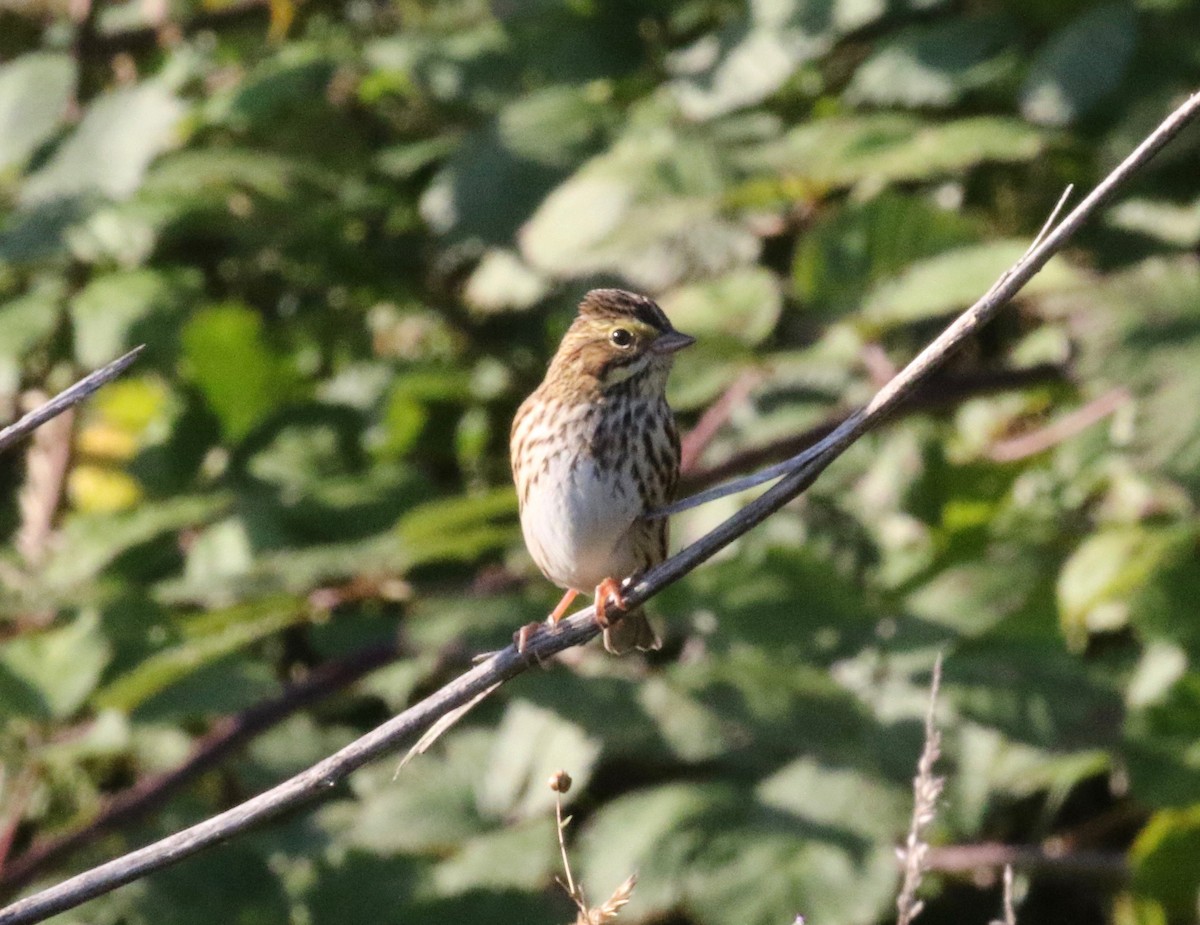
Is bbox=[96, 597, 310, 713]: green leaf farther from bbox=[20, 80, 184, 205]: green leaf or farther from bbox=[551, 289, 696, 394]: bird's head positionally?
bbox=[20, 80, 184, 205]: green leaf

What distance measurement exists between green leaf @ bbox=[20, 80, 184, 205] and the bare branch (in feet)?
9.37

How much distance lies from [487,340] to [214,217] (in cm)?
130

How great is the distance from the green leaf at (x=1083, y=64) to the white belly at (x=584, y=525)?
162 cm

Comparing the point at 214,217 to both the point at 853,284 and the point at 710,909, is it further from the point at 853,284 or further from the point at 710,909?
the point at 710,909

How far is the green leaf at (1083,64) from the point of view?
4.47 meters

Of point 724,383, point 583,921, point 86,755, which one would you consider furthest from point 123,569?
point 583,921

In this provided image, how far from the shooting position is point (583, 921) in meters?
2.21

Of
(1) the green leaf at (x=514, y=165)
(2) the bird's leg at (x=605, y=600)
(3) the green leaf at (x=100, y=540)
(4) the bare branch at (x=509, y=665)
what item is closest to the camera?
(4) the bare branch at (x=509, y=665)

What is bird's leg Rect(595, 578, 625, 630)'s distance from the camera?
8.03 ft

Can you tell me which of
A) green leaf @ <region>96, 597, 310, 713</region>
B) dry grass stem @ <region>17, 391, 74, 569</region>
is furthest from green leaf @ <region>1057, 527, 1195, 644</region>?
dry grass stem @ <region>17, 391, 74, 569</region>

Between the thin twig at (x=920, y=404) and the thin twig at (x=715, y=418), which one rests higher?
the thin twig at (x=715, y=418)

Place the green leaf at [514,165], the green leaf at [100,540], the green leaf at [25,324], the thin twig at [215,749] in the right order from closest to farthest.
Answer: the thin twig at [215,749] < the green leaf at [25,324] < the green leaf at [100,540] < the green leaf at [514,165]

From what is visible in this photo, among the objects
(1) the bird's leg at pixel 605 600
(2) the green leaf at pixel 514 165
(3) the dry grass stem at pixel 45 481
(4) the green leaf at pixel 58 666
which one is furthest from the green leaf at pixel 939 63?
(3) the dry grass stem at pixel 45 481

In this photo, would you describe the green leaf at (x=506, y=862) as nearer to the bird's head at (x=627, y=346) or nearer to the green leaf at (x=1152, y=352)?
the bird's head at (x=627, y=346)
